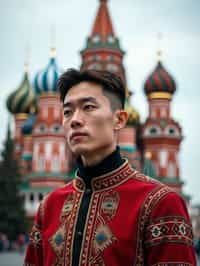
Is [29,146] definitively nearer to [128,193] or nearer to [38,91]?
[38,91]

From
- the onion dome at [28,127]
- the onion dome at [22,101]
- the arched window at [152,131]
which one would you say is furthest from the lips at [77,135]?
the onion dome at [22,101]

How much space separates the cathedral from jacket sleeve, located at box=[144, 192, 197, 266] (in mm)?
30689

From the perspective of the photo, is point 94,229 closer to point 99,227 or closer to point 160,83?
point 99,227

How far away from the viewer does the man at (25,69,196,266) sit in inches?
101

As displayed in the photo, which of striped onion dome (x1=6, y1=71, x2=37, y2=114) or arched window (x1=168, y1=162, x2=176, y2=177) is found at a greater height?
striped onion dome (x1=6, y1=71, x2=37, y2=114)

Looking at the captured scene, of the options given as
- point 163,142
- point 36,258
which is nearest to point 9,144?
point 163,142

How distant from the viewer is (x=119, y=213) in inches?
105

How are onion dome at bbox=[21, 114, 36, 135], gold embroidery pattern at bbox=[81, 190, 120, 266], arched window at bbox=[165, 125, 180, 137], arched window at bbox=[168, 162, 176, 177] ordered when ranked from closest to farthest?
gold embroidery pattern at bbox=[81, 190, 120, 266] < arched window at bbox=[168, 162, 176, 177] < arched window at bbox=[165, 125, 180, 137] < onion dome at bbox=[21, 114, 36, 135]

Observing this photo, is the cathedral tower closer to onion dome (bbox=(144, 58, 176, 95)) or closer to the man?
onion dome (bbox=(144, 58, 176, 95))

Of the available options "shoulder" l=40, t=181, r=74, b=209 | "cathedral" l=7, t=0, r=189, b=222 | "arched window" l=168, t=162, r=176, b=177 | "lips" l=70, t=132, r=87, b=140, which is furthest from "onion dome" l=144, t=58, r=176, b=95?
"lips" l=70, t=132, r=87, b=140

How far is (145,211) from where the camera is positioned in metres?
2.61

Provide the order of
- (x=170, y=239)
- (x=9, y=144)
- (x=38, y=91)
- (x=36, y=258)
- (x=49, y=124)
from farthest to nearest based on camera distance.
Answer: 1. (x=38, y=91)
2. (x=49, y=124)
3. (x=9, y=144)
4. (x=36, y=258)
5. (x=170, y=239)

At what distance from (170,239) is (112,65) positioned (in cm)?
3493

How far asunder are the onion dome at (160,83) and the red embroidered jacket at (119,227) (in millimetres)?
35231
